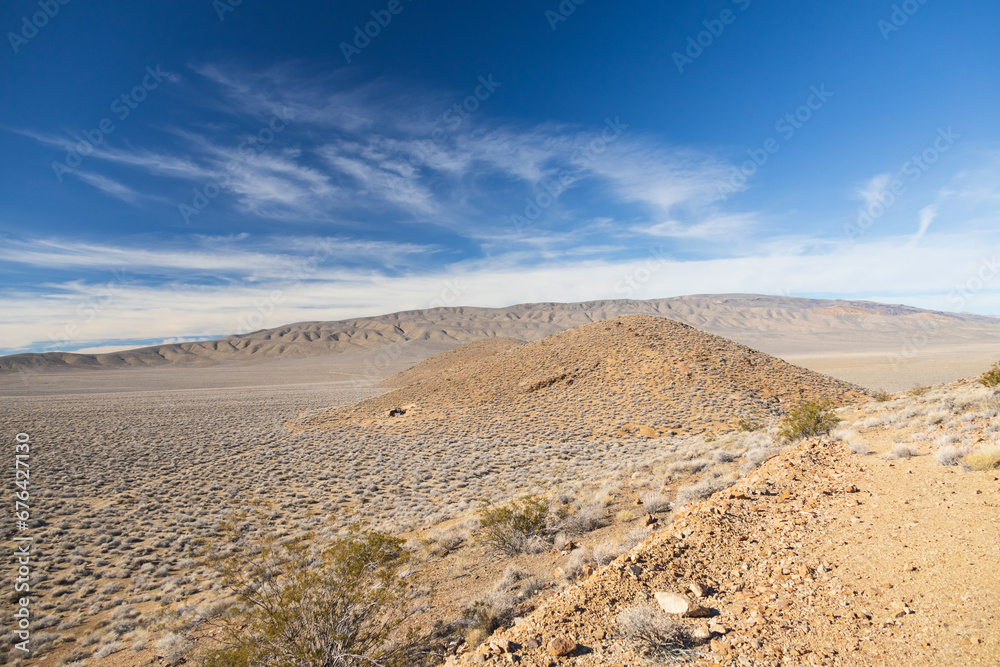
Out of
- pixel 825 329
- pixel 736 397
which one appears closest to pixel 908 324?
pixel 825 329

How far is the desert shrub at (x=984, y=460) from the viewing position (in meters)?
5.51

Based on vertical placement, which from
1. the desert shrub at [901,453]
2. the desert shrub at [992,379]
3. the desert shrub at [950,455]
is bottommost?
the desert shrub at [901,453]

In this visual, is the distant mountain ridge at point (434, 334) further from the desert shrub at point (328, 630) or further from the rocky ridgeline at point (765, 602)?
the rocky ridgeline at point (765, 602)

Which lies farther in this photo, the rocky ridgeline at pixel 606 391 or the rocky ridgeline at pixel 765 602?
the rocky ridgeline at pixel 606 391

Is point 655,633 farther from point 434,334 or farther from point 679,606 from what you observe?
point 434,334

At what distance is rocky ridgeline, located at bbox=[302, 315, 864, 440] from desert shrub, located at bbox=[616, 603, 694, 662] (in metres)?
16.4

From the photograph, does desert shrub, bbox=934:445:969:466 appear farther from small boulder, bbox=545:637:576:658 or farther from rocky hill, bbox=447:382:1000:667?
small boulder, bbox=545:637:576:658

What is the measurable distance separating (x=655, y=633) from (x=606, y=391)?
21860 millimetres

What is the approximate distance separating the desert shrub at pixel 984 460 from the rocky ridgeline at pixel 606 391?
1349cm

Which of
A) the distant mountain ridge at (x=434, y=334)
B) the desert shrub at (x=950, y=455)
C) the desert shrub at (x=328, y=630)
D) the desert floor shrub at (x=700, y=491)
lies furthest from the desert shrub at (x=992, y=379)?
the distant mountain ridge at (x=434, y=334)

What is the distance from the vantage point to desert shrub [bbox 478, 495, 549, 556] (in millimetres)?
7449

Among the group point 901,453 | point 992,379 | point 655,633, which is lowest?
point 655,633

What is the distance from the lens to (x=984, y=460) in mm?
5574

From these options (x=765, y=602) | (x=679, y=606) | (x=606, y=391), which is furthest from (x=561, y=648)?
(x=606, y=391)
